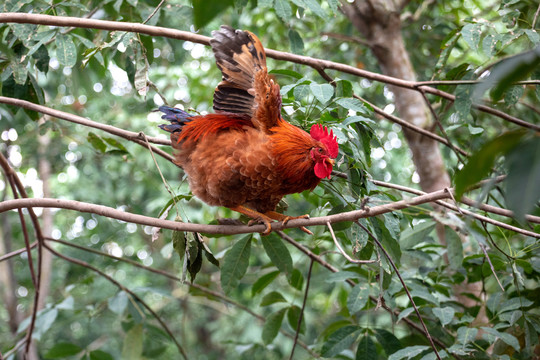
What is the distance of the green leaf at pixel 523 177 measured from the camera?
26.8 inches

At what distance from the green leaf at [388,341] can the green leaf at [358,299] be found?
0.64 ft

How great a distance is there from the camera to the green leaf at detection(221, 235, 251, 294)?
2420 millimetres

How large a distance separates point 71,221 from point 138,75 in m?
5.05

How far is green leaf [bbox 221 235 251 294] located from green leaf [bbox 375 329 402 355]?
0.71 metres

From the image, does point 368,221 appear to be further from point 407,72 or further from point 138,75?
point 407,72

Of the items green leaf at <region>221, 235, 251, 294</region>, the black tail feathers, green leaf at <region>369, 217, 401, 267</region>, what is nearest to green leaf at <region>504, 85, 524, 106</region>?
green leaf at <region>369, 217, 401, 267</region>

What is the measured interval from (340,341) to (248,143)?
104 cm

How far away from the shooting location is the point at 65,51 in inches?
91.4

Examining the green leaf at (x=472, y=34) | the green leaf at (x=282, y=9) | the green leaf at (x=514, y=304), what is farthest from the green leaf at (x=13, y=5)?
the green leaf at (x=514, y=304)

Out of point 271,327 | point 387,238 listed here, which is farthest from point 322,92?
point 271,327

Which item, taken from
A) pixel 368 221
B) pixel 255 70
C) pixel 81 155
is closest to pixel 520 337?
pixel 368 221

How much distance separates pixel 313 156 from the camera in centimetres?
208

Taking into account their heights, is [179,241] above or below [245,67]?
below

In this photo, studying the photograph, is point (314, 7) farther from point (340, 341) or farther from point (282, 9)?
point (340, 341)
